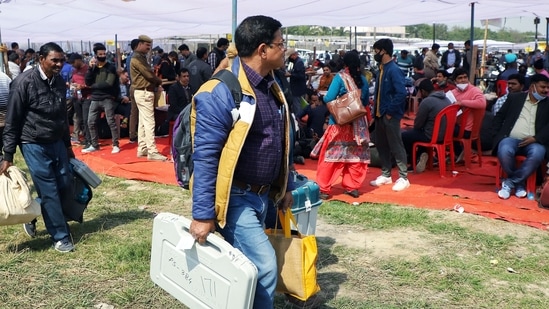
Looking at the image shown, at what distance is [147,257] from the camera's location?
15.3 ft

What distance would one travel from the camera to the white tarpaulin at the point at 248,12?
888 cm

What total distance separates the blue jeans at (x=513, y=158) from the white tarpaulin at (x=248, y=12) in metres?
1.98

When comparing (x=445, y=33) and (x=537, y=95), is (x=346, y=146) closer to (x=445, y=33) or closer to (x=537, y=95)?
(x=537, y=95)

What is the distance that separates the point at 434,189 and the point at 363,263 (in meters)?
2.60

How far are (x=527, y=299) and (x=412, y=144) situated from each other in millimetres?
4115

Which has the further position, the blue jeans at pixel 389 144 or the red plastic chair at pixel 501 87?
the red plastic chair at pixel 501 87

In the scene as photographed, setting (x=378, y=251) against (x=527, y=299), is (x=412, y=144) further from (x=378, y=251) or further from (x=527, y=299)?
(x=527, y=299)

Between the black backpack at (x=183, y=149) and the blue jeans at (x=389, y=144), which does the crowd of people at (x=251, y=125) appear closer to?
the blue jeans at (x=389, y=144)

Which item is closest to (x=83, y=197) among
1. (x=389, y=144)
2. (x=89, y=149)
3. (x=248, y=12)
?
(x=389, y=144)

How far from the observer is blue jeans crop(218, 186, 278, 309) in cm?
279

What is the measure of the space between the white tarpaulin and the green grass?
3613 millimetres

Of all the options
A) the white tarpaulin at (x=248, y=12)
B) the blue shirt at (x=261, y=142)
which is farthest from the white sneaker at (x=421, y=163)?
the blue shirt at (x=261, y=142)

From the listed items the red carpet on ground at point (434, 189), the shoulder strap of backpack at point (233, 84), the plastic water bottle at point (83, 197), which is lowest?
the red carpet on ground at point (434, 189)

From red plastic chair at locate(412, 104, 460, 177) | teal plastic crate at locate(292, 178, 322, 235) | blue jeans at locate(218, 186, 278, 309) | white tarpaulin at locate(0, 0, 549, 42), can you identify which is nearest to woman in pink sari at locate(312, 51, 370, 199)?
red plastic chair at locate(412, 104, 460, 177)
